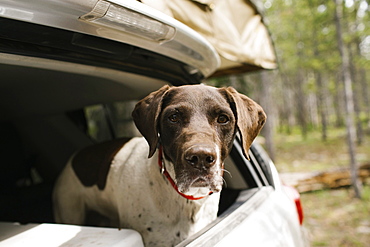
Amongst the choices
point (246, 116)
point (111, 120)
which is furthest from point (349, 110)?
point (246, 116)

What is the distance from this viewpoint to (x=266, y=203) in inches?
76.7

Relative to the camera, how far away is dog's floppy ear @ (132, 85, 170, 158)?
68.8 inches

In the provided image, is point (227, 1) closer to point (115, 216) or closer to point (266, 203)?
point (266, 203)

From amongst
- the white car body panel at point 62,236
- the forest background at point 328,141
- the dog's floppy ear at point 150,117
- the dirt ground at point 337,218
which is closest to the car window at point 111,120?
the dog's floppy ear at point 150,117

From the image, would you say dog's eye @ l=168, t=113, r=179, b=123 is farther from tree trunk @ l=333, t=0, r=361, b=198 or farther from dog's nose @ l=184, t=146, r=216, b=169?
tree trunk @ l=333, t=0, r=361, b=198

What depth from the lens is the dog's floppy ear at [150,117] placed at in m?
1.75

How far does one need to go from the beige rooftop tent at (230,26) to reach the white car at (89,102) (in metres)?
0.19

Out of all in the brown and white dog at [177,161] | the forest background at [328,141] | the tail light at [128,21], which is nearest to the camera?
the tail light at [128,21]

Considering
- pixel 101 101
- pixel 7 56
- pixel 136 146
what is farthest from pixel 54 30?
pixel 101 101

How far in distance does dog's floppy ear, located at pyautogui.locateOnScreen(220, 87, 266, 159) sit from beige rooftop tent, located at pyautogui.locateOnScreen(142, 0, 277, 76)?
1.50 feet

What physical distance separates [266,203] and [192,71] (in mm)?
994

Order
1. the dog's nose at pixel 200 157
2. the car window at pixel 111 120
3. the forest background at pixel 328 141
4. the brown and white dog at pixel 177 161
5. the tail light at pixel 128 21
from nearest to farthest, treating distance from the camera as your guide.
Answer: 1. the tail light at pixel 128 21
2. the dog's nose at pixel 200 157
3. the brown and white dog at pixel 177 161
4. the car window at pixel 111 120
5. the forest background at pixel 328 141

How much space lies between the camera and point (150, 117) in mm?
1767

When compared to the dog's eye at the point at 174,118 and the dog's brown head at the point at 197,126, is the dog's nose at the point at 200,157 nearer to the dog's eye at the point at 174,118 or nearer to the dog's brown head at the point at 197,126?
the dog's brown head at the point at 197,126
